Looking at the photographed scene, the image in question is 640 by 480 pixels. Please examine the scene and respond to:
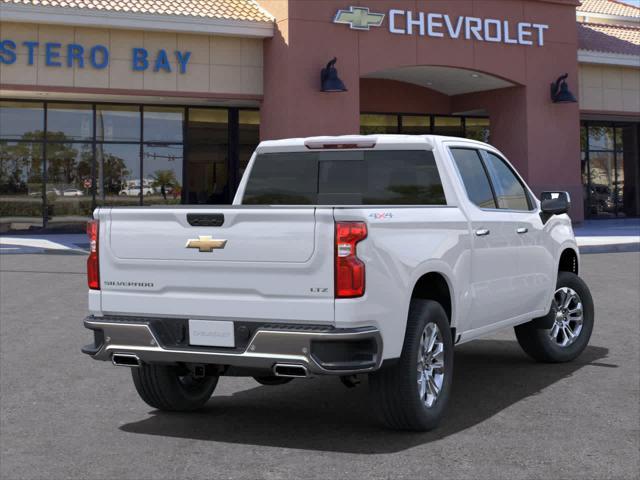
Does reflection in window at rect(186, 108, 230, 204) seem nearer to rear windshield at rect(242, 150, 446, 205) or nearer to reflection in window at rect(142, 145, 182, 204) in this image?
reflection in window at rect(142, 145, 182, 204)

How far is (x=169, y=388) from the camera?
657 centimetres

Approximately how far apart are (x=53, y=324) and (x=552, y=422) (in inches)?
254

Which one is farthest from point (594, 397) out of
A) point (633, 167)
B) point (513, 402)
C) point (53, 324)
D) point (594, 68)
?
point (633, 167)

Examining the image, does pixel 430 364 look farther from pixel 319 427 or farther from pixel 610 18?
pixel 610 18

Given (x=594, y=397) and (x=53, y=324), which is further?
(x=53, y=324)

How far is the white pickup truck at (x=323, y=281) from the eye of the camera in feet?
18.0

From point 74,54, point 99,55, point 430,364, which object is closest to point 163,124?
point 99,55

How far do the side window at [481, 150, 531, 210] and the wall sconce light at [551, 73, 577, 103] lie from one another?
2256 centimetres

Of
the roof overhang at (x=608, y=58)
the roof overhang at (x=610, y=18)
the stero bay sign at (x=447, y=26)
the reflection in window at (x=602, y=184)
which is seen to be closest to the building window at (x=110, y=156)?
the stero bay sign at (x=447, y=26)

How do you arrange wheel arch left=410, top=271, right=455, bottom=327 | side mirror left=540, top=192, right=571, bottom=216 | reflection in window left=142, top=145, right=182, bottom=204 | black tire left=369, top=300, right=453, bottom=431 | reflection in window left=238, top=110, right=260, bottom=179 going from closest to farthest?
black tire left=369, top=300, right=453, bottom=431
wheel arch left=410, top=271, right=455, bottom=327
side mirror left=540, top=192, right=571, bottom=216
reflection in window left=142, top=145, right=182, bottom=204
reflection in window left=238, top=110, right=260, bottom=179

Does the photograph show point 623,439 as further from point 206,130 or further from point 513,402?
point 206,130

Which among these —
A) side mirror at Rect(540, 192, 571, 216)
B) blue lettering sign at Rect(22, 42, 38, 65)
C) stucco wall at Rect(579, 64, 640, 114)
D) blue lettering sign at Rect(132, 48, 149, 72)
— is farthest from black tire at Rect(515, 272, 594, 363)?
stucco wall at Rect(579, 64, 640, 114)

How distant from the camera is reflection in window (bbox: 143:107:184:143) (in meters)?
29.5

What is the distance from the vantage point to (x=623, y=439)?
19.3ft
